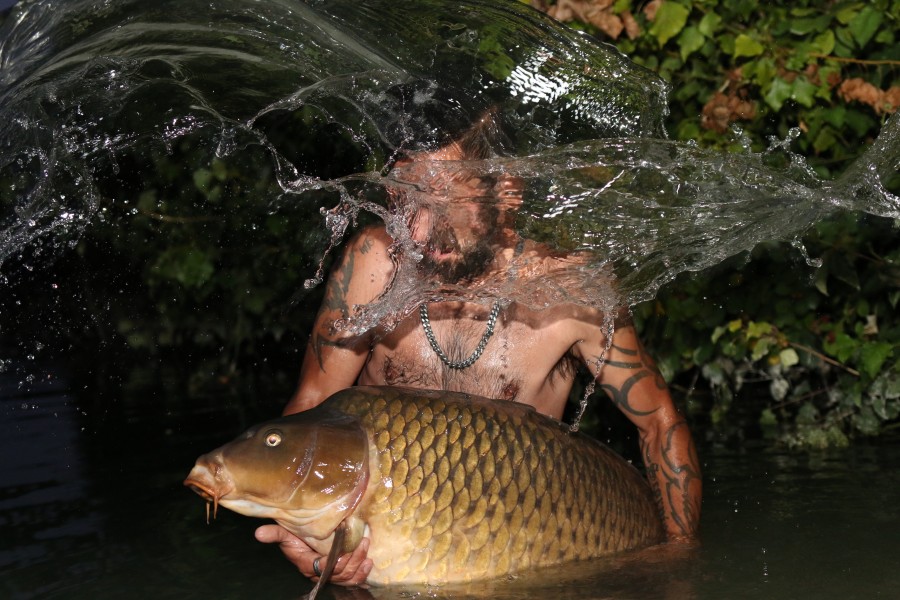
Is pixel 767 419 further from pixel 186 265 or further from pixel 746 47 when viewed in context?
pixel 186 265

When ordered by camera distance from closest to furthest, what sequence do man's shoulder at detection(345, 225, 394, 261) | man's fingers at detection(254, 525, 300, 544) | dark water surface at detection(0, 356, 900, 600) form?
man's fingers at detection(254, 525, 300, 544), dark water surface at detection(0, 356, 900, 600), man's shoulder at detection(345, 225, 394, 261)

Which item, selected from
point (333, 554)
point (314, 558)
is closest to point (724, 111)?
point (314, 558)

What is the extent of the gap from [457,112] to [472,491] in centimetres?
109

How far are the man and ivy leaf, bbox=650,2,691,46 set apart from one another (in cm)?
185

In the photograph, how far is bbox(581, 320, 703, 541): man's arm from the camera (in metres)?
Result: 3.03

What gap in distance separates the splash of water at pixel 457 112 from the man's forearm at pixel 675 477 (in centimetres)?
43

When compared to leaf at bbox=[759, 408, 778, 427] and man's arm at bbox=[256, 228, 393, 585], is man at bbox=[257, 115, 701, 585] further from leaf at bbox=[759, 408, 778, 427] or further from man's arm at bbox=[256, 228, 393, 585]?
leaf at bbox=[759, 408, 778, 427]

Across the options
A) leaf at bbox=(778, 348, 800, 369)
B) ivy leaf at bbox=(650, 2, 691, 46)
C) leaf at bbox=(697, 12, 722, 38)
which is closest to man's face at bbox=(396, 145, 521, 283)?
ivy leaf at bbox=(650, 2, 691, 46)

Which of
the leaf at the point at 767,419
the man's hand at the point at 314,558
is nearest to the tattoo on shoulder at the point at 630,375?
the man's hand at the point at 314,558

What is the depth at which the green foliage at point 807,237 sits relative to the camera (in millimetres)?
4477

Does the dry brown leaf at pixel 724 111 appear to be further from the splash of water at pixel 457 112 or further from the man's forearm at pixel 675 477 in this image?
the man's forearm at pixel 675 477

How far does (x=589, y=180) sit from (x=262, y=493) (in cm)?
125

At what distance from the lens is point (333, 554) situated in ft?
7.24

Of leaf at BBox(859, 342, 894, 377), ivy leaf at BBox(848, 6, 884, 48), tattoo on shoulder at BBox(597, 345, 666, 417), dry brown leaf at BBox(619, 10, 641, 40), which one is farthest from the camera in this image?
dry brown leaf at BBox(619, 10, 641, 40)
